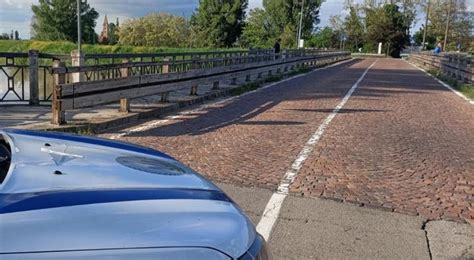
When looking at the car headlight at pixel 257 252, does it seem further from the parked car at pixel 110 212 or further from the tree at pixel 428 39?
the tree at pixel 428 39

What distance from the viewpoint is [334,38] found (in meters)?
94.1

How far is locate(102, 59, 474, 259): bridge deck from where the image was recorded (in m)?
4.40

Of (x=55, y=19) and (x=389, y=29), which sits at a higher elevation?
(x=389, y=29)

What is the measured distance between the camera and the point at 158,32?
84375mm

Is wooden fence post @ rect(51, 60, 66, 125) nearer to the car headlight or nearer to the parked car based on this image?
the parked car

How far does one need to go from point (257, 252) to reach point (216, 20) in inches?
3110

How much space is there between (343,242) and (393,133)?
579cm

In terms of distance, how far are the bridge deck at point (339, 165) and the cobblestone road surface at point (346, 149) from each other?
0.05 ft

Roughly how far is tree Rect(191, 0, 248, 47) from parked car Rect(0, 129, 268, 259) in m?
78.5

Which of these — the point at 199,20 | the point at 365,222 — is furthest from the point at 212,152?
the point at 199,20

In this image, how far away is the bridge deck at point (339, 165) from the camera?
4.40 meters

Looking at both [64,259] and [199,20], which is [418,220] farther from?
[199,20]

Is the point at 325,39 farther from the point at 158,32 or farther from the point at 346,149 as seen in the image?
the point at 346,149

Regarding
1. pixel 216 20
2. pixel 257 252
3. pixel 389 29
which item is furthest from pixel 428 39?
pixel 257 252
